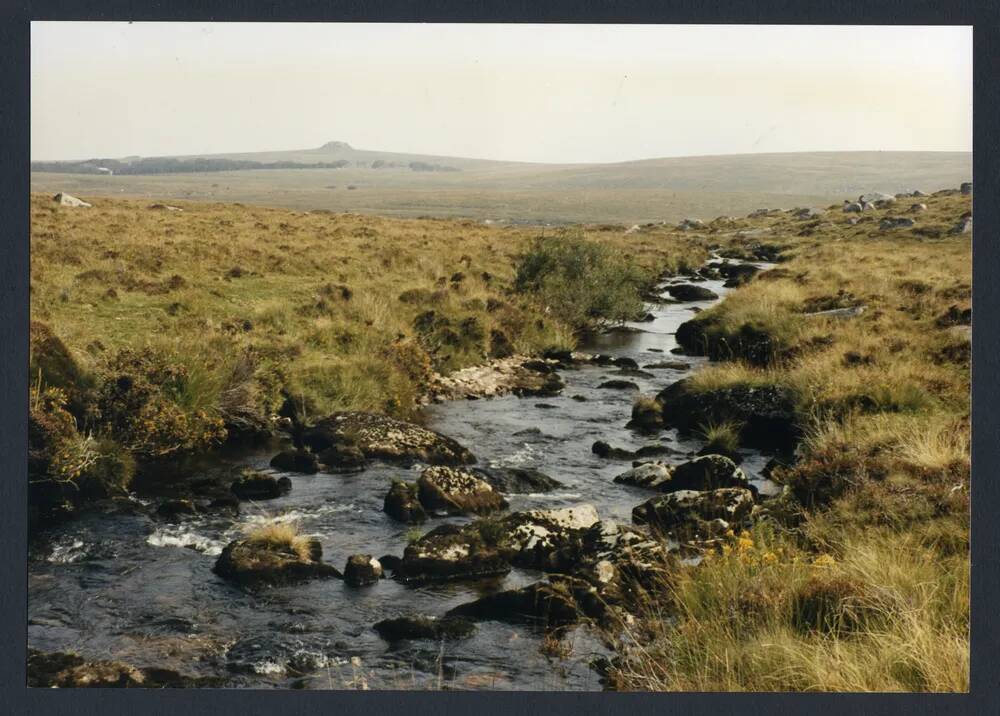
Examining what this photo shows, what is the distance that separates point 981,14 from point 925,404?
289cm

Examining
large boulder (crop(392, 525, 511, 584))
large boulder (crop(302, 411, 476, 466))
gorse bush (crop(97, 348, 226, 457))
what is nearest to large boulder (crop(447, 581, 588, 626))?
large boulder (crop(392, 525, 511, 584))

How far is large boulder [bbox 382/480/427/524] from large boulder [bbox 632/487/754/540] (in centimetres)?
181

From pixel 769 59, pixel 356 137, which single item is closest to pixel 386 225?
pixel 356 137

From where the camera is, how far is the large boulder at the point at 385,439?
28.3 ft

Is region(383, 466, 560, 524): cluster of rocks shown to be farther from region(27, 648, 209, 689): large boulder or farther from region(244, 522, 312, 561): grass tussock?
region(27, 648, 209, 689): large boulder

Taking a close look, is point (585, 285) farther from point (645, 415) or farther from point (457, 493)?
point (457, 493)

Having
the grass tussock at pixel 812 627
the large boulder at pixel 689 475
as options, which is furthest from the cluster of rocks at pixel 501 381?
the grass tussock at pixel 812 627

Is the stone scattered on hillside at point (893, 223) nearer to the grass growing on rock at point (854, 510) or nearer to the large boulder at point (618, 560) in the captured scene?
the grass growing on rock at point (854, 510)

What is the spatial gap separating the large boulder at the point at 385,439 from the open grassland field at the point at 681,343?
0.26m

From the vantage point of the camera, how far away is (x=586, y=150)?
8.26 meters

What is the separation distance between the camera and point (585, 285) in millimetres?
11500

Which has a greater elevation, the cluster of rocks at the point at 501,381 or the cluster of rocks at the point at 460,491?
the cluster of rocks at the point at 501,381

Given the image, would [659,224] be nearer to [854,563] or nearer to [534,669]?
[854,563]

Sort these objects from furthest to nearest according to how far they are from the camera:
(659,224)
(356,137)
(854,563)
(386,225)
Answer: (386,225) → (659,224) → (356,137) → (854,563)
